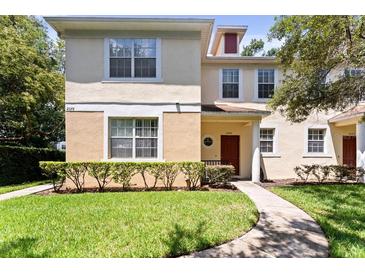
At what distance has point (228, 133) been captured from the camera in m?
14.7

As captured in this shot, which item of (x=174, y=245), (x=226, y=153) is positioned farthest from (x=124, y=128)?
(x=174, y=245)

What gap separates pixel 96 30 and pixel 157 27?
2.54 meters

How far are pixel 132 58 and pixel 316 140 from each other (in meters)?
11.0

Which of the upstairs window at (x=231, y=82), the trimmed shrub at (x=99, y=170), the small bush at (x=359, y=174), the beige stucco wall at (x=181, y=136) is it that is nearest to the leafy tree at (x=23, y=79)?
the trimmed shrub at (x=99, y=170)

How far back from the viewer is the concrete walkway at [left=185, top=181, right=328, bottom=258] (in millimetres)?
4426

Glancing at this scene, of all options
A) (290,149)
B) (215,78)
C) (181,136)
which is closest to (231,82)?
(215,78)

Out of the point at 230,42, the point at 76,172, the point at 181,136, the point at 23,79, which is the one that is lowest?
the point at 76,172

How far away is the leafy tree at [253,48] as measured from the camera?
33.5 m

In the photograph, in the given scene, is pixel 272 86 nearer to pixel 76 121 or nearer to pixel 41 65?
pixel 76 121

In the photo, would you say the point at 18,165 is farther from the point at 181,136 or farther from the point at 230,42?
the point at 230,42

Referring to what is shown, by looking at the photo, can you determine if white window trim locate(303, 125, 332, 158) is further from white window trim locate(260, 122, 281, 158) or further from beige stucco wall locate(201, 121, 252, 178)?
beige stucco wall locate(201, 121, 252, 178)

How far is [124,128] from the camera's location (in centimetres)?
1127

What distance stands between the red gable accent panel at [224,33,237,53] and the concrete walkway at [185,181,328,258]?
454 inches

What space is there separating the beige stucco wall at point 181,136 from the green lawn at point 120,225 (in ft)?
9.56
